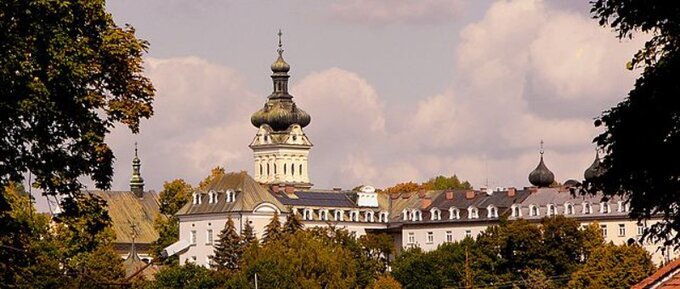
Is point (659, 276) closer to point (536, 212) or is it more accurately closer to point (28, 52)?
point (28, 52)

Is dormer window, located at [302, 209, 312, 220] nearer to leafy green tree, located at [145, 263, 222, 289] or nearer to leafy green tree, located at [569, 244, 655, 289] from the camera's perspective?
leafy green tree, located at [145, 263, 222, 289]

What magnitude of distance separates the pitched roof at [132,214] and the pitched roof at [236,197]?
38.0 ft

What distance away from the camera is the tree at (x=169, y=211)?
596 ft

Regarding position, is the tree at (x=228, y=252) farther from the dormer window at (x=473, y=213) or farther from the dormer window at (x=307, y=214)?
the dormer window at (x=473, y=213)

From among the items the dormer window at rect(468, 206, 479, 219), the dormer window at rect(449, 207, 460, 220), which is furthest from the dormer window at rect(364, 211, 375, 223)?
the dormer window at rect(468, 206, 479, 219)

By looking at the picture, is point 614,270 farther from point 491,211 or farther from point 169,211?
point 169,211

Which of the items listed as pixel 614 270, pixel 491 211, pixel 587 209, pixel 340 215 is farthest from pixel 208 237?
pixel 614 270

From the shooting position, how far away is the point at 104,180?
34469mm

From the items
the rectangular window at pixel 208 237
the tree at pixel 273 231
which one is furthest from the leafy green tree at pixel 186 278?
the rectangular window at pixel 208 237

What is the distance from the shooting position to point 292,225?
159125 millimetres

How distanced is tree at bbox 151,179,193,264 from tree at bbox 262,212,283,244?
16.9 meters

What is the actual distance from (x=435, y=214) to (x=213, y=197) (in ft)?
60.3

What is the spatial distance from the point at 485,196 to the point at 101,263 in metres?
62.7

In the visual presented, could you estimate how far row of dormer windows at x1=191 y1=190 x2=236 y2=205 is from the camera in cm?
17625
